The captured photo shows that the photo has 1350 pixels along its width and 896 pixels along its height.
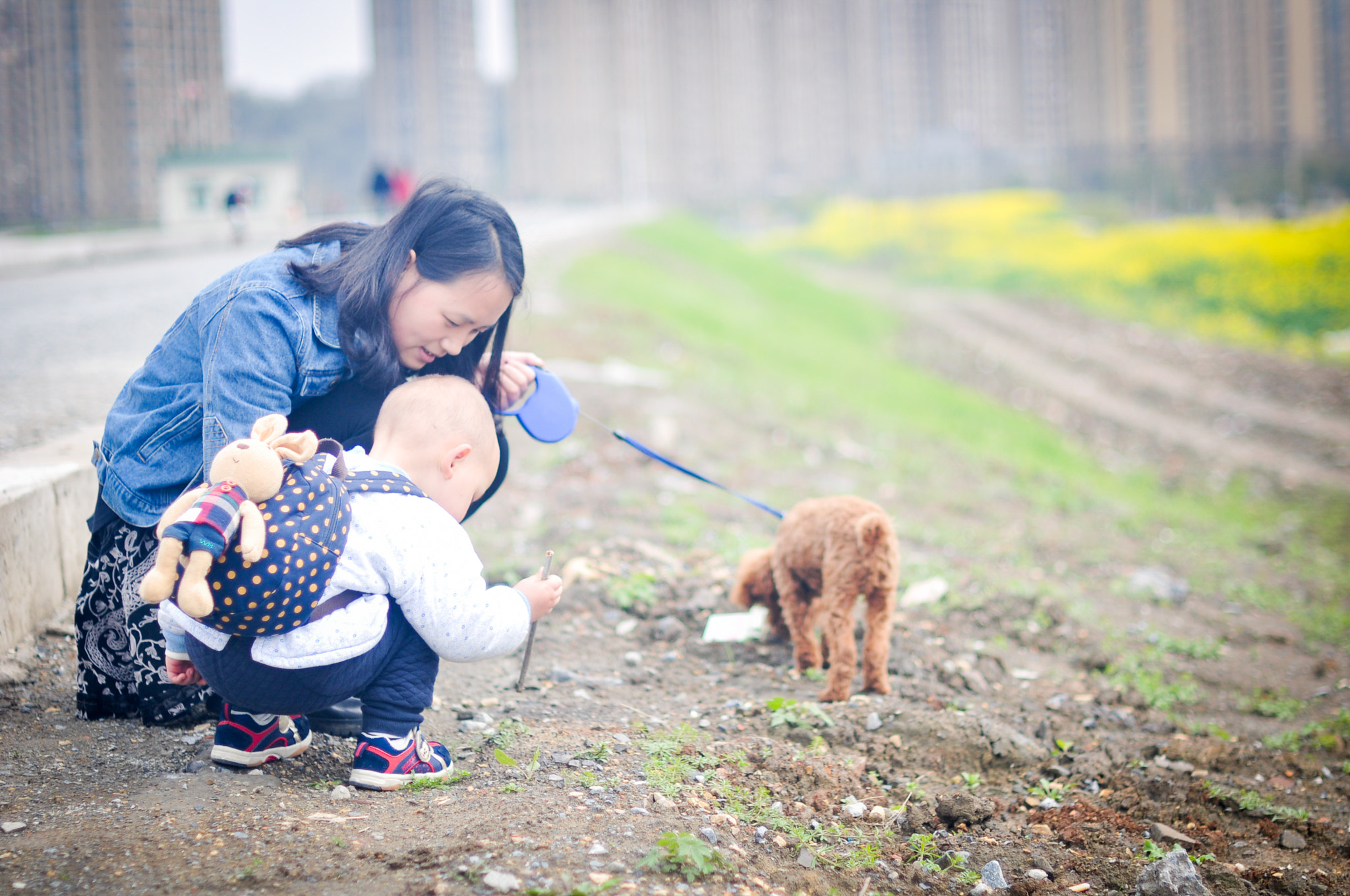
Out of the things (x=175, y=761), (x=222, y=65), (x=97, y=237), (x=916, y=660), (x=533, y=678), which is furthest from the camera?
(x=222, y=65)

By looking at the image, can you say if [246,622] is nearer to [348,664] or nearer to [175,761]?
[348,664]

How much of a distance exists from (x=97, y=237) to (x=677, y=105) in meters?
71.3

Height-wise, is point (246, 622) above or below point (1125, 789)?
above

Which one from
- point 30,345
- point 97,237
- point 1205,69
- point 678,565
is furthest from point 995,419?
point 1205,69

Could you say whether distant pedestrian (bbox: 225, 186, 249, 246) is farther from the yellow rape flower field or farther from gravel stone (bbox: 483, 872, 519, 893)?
the yellow rape flower field

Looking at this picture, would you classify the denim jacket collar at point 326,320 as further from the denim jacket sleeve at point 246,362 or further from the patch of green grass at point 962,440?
the patch of green grass at point 962,440

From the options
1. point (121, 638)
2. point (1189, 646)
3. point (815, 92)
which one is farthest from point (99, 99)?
point (815, 92)

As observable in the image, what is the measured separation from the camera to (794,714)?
2992 millimetres

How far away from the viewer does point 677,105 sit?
82.3 m

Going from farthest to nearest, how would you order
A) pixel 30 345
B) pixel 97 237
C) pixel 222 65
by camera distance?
1. pixel 222 65
2. pixel 97 237
3. pixel 30 345

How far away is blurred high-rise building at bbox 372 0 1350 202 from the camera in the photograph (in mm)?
59188

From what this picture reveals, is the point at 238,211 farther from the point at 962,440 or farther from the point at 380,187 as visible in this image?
the point at 962,440

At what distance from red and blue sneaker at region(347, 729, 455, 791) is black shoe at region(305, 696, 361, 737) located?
1.18 ft

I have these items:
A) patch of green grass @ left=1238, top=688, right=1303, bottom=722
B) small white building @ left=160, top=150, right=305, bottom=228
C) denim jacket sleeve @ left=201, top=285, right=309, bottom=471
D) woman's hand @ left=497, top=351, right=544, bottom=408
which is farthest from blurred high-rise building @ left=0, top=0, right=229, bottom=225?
patch of green grass @ left=1238, top=688, right=1303, bottom=722
